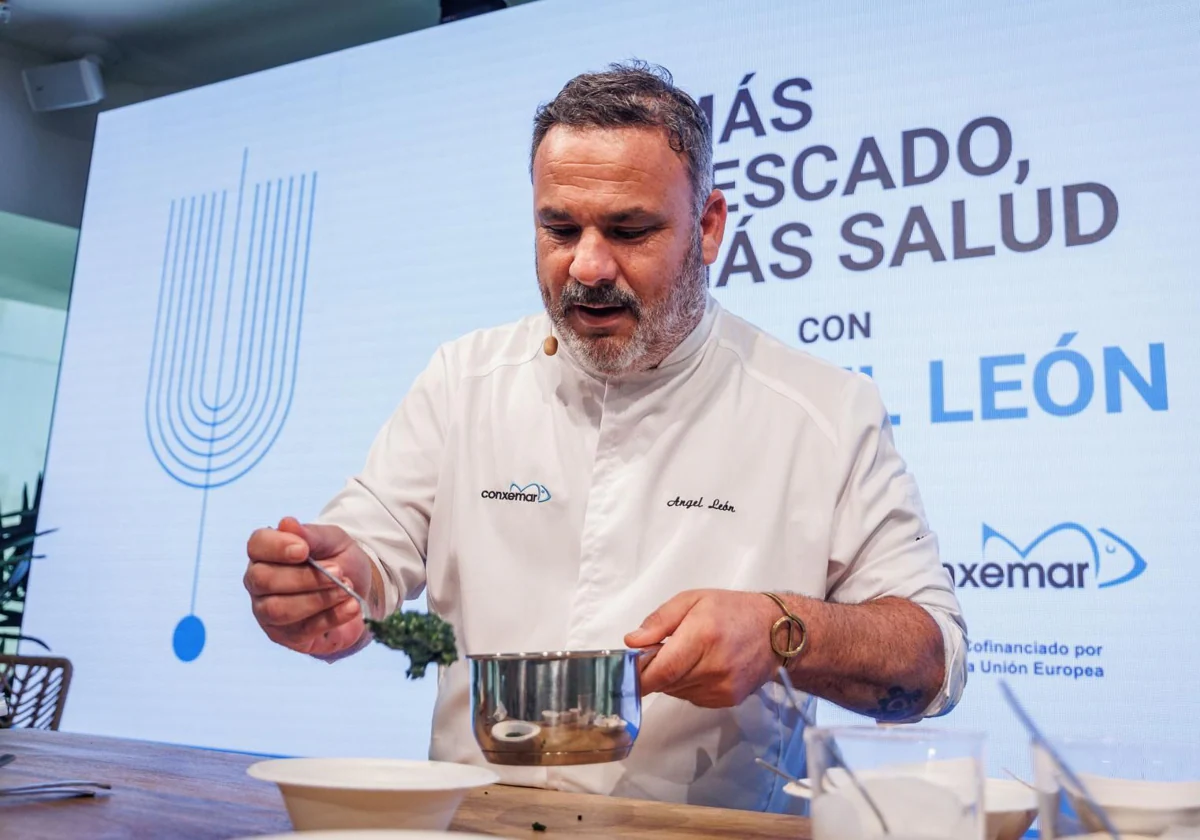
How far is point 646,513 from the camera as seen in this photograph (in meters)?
1.59

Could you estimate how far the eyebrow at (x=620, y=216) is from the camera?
154cm

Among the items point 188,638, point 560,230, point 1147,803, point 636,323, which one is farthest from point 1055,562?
point 188,638

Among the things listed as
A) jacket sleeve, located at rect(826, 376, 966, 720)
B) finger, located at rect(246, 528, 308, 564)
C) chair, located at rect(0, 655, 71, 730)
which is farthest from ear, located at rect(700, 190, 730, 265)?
chair, located at rect(0, 655, 71, 730)

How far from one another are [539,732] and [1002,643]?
177 cm

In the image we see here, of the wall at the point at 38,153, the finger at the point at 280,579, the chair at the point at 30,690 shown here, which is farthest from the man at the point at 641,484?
the wall at the point at 38,153

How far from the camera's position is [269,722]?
132 inches

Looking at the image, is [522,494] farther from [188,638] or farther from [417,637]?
[188,638]

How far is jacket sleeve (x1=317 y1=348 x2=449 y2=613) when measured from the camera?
160 cm

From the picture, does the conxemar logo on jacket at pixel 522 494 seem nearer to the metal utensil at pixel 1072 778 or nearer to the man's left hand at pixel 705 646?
the man's left hand at pixel 705 646

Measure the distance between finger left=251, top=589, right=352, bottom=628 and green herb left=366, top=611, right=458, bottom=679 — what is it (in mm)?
181

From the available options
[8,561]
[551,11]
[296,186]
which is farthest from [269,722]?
[551,11]

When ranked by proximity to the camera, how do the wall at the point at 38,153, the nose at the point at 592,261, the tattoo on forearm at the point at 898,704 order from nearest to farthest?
the tattoo on forearm at the point at 898,704 → the nose at the point at 592,261 → the wall at the point at 38,153

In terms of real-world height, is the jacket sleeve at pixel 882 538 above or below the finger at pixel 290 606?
above

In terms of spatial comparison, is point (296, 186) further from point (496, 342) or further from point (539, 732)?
point (539, 732)
